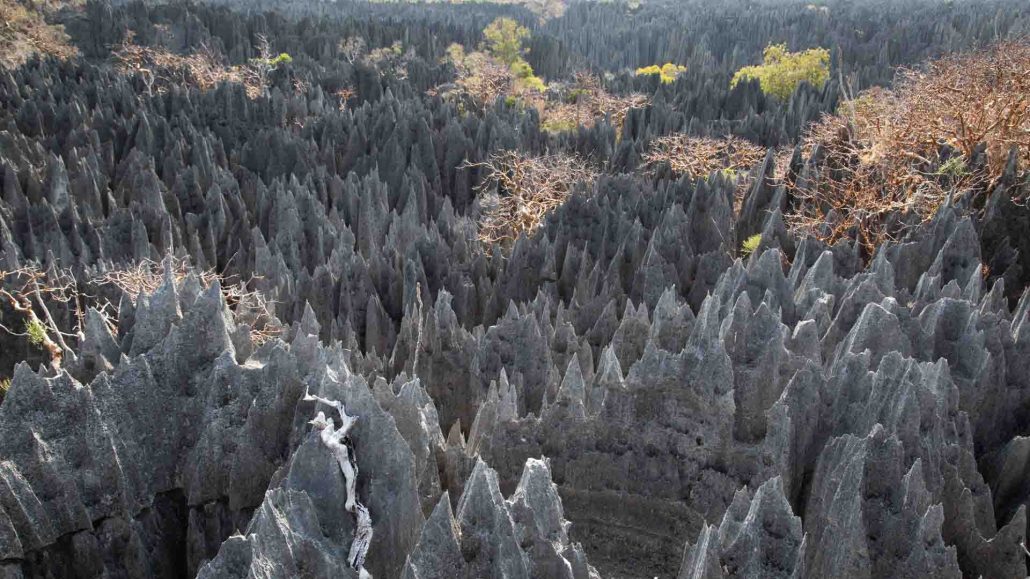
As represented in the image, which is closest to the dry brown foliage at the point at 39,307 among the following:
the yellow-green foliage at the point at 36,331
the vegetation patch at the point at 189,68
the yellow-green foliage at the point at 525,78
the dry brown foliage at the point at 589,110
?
the yellow-green foliage at the point at 36,331

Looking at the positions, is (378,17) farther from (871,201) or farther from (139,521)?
(139,521)

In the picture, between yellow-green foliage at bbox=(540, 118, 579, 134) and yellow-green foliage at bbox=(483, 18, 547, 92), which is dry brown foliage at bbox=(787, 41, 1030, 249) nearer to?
yellow-green foliage at bbox=(540, 118, 579, 134)

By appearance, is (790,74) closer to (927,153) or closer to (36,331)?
(927,153)

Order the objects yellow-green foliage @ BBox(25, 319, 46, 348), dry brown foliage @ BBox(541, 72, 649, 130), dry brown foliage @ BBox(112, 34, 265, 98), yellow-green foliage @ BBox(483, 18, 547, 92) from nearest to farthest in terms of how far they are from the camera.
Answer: yellow-green foliage @ BBox(25, 319, 46, 348) → dry brown foliage @ BBox(541, 72, 649, 130) → dry brown foliage @ BBox(112, 34, 265, 98) → yellow-green foliage @ BBox(483, 18, 547, 92)

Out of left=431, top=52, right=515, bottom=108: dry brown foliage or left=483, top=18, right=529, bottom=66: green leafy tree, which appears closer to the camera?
left=431, top=52, right=515, bottom=108: dry brown foliage

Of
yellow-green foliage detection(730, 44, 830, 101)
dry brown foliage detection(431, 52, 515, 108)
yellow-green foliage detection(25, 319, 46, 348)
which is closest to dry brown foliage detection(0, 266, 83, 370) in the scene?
yellow-green foliage detection(25, 319, 46, 348)

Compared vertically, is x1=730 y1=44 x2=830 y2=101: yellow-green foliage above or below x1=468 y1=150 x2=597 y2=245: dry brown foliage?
above

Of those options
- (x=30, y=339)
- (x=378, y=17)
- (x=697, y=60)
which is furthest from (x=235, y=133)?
(x=378, y=17)

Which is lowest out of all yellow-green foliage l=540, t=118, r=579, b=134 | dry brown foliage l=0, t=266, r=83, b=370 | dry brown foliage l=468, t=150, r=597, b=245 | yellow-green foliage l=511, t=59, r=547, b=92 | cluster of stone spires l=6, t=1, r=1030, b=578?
yellow-green foliage l=540, t=118, r=579, b=134

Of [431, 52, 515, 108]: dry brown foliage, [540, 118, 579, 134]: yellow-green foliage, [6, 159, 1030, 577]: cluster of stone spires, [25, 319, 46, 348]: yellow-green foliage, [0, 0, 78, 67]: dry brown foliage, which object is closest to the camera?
[6, 159, 1030, 577]: cluster of stone spires
